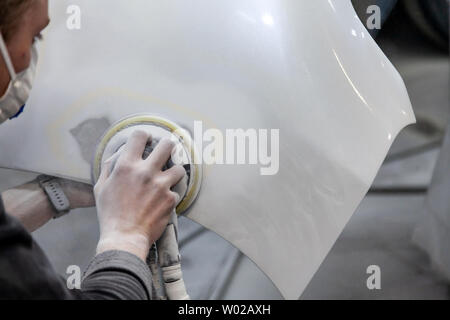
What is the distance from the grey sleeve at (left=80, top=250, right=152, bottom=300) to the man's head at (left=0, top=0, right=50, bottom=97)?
24 centimetres

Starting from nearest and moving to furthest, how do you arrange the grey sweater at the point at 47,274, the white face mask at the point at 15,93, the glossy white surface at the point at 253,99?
the grey sweater at the point at 47,274
the white face mask at the point at 15,93
the glossy white surface at the point at 253,99

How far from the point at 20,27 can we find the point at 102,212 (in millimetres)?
247

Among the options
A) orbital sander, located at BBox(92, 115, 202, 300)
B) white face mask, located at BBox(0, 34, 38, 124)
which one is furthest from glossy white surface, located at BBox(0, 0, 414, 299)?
white face mask, located at BBox(0, 34, 38, 124)

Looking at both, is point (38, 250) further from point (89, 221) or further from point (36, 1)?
point (89, 221)

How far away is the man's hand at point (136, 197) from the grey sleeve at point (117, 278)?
0.02 m

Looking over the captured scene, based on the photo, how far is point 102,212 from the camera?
75cm

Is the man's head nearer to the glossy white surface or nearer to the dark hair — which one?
the dark hair

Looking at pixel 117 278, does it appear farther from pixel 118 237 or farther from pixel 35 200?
pixel 35 200

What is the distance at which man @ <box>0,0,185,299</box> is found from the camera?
1.90 feet

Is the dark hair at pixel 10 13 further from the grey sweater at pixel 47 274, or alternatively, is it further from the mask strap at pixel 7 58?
the grey sweater at pixel 47 274

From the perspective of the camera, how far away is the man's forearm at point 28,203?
875mm

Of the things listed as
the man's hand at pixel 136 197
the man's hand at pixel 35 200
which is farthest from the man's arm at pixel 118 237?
the man's hand at pixel 35 200

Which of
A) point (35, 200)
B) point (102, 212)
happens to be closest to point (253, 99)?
point (102, 212)

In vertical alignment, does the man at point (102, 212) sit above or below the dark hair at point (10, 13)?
below
